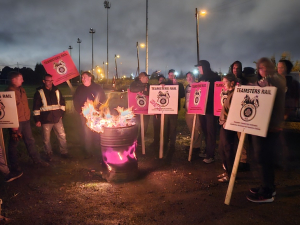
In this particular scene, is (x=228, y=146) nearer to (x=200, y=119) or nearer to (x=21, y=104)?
(x=200, y=119)

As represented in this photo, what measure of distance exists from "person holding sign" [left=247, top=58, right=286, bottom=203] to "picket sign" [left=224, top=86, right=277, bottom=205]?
1.06ft

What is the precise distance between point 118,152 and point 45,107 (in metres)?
2.26

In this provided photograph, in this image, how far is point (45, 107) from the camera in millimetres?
6027

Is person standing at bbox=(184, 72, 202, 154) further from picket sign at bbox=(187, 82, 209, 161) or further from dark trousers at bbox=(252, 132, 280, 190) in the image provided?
dark trousers at bbox=(252, 132, 280, 190)

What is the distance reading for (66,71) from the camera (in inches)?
258

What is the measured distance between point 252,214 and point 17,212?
139 inches

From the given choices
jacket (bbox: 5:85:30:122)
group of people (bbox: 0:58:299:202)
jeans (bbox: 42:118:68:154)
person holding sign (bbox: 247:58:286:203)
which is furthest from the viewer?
jeans (bbox: 42:118:68:154)

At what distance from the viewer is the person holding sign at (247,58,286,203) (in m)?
3.84

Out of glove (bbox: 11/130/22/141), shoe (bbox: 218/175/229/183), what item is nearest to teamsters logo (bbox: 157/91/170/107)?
shoe (bbox: 218/175/229/183)

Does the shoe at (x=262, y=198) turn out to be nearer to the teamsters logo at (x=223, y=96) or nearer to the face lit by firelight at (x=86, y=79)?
A: the teamsters logo at (x=223, y=96)

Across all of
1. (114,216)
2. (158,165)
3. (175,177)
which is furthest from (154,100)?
(114,216)

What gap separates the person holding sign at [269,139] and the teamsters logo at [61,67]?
185 inches

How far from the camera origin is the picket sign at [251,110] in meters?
3.55

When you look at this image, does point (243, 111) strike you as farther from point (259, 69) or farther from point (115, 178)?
point (115, 178)
